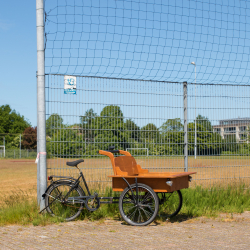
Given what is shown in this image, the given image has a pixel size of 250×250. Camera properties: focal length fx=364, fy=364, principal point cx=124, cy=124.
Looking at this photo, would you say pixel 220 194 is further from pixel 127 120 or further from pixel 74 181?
pixel 74 181

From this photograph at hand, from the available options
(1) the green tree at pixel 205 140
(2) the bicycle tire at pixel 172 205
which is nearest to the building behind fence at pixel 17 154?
(1) the green tree at pixel 205 140

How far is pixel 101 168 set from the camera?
7500 mm

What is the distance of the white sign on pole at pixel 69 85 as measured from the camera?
7.38 metres

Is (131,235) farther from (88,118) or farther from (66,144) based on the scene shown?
(88,118)

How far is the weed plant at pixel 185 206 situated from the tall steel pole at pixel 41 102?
472 mm

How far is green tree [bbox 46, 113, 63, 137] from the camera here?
730cm

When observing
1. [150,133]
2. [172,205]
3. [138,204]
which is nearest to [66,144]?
[150,133]

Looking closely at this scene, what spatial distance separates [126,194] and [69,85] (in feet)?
8.39

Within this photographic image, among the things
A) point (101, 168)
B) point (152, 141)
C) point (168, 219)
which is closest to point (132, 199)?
point (168, 219)

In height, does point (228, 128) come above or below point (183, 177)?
above

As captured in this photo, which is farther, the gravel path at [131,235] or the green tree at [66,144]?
the green tree at [66,144]

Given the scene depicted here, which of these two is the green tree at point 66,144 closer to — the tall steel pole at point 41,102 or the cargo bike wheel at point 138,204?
the tall steel pole at point 41,102

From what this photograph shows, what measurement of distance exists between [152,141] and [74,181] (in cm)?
218

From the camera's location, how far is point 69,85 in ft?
24.2
